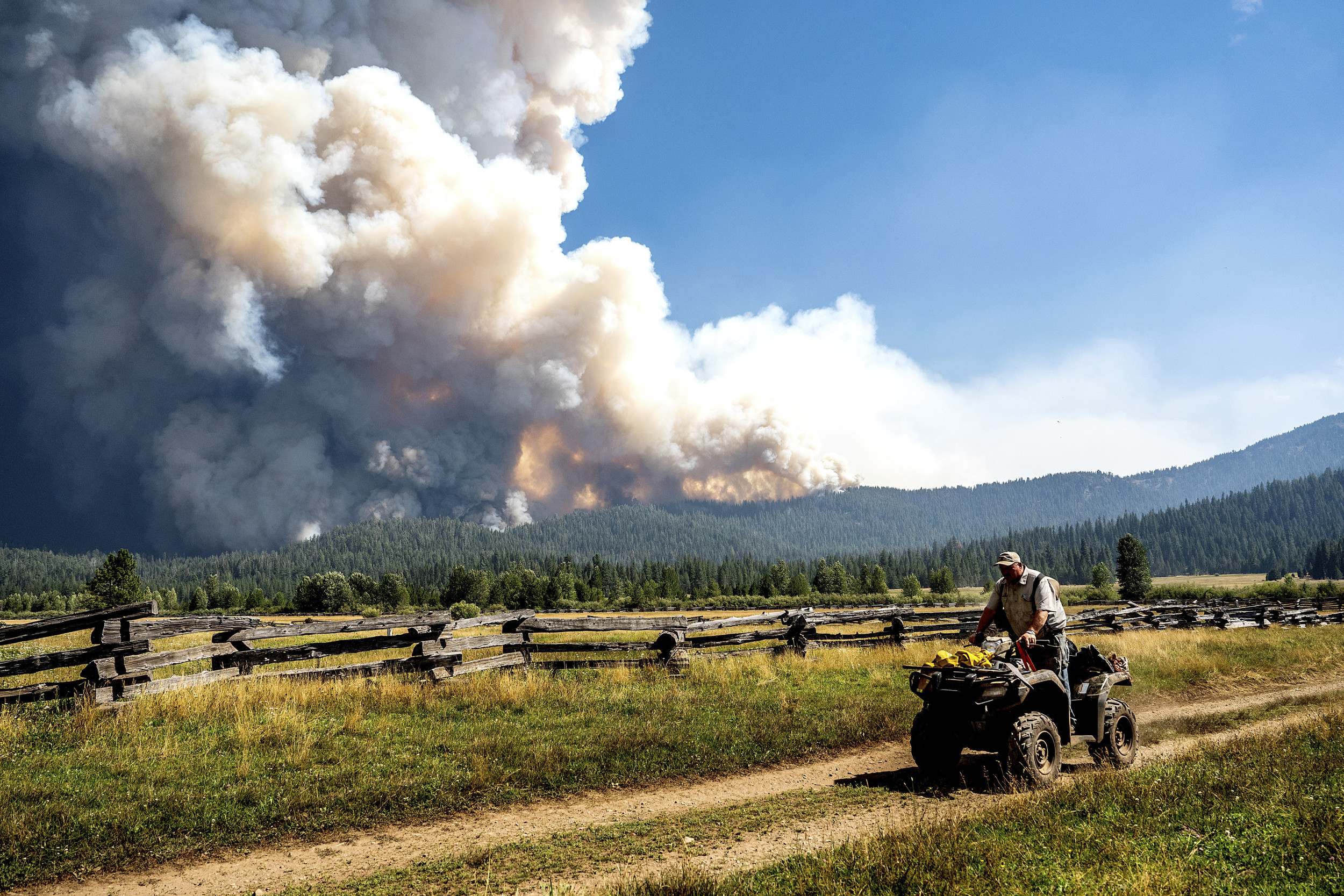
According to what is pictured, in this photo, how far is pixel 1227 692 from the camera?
15.4 m

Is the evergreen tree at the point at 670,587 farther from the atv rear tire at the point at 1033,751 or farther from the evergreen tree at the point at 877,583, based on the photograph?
the atv rear tire at the point at 1033,751

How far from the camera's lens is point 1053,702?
8812mm

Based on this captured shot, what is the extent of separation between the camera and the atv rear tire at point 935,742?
8.35 metres

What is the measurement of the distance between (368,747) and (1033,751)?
28.2 ft

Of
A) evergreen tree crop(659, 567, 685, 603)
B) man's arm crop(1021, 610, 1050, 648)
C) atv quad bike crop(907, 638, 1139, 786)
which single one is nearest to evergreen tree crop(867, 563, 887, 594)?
evergreen tree crop(659, 567, 685, 603)

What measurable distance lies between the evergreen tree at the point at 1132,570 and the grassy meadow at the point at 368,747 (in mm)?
78678

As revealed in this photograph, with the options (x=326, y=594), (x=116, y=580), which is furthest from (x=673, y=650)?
(x=326, y=594)

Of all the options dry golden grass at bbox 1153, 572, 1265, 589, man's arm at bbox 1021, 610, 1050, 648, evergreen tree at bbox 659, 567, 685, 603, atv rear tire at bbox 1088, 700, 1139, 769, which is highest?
man's arm at bbox 1021, 610, 1050, 648

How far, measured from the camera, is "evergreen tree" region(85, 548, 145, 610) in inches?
3115

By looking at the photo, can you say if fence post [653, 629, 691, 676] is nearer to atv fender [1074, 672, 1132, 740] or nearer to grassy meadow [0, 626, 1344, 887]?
grassy meadow [0, 626, 1344, 887]

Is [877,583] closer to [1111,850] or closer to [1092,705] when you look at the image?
[1092,705]

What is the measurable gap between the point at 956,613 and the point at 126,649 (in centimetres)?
2524

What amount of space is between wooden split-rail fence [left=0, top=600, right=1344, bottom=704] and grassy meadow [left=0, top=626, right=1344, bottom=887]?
62 cm

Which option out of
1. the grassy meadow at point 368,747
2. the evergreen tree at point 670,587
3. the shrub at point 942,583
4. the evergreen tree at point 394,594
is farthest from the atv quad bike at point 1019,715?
the evergreen tree at point 670,587
